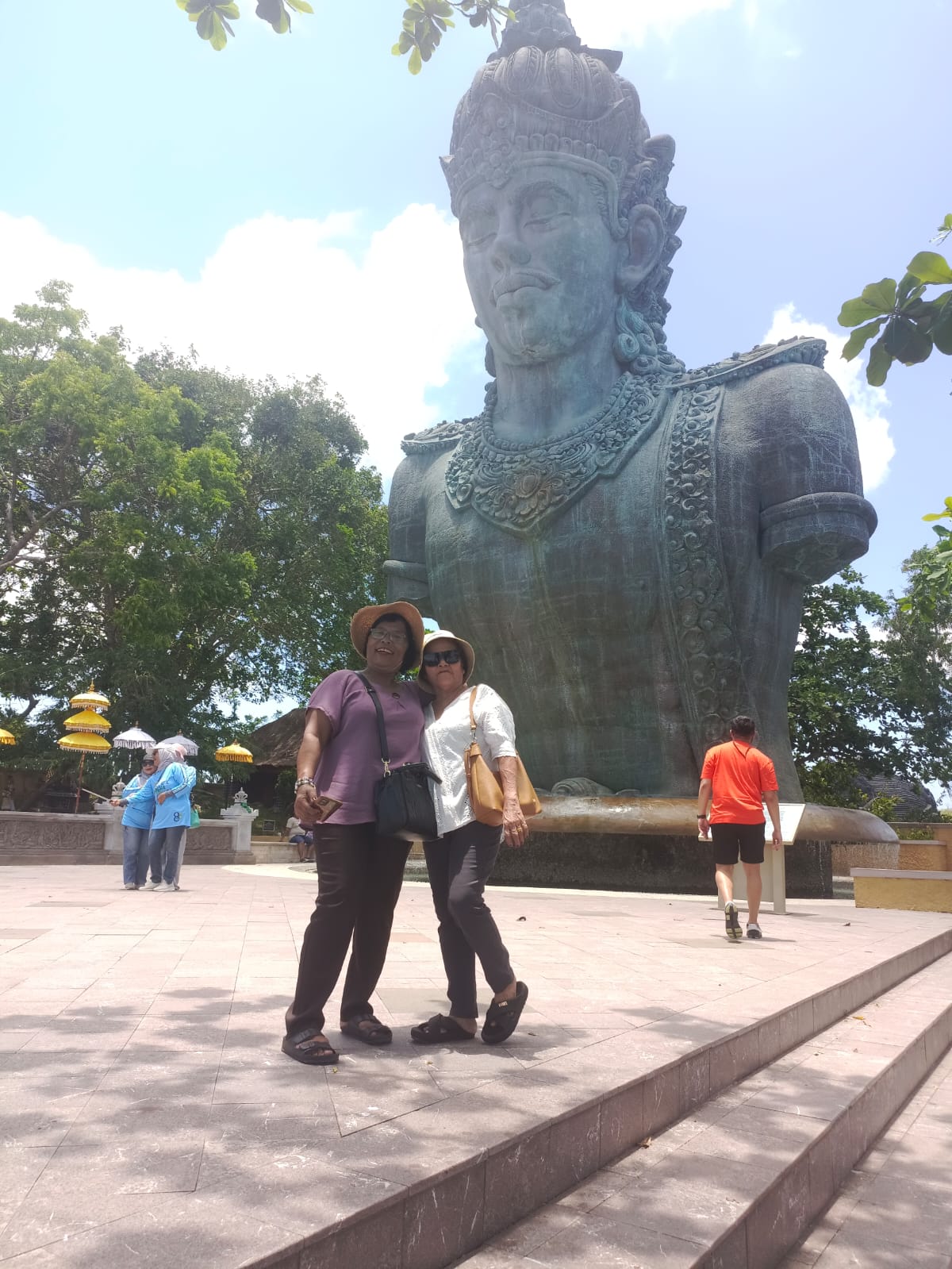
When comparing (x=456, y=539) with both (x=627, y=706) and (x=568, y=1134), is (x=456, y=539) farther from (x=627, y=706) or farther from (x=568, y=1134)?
(x=568, y=1134)

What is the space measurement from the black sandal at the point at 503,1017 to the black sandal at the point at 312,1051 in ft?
1.74

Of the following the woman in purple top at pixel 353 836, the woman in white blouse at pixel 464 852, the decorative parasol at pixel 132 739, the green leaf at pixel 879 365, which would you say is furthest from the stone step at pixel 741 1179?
the decorative parasol at pixel 132 739

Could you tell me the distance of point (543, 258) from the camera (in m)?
11.6

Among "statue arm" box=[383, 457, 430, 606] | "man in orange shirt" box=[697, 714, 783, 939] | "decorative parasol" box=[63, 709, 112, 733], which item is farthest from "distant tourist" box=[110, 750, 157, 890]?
"decorative parasol" box=[63, 709, 112, 733]

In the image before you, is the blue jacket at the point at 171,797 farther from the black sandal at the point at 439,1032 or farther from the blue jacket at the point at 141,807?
the black sandal at the point at 439,1032

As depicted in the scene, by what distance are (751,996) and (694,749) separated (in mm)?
6903

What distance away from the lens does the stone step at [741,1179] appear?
81.9 inches

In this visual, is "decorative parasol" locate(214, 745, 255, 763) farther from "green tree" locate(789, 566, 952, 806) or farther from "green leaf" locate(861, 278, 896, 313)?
"green leaf" locate(861, 278, 896, 313)

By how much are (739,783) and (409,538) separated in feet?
25.7

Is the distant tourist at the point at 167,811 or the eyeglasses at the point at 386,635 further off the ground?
the eyeglasses at the point at 386,635

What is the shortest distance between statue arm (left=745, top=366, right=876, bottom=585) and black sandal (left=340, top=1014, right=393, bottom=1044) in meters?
8.46

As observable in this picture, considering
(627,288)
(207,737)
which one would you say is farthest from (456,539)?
(207,737)

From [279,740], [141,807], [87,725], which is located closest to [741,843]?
[141,807]

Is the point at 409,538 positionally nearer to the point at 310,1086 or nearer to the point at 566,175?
the point at 566,175
